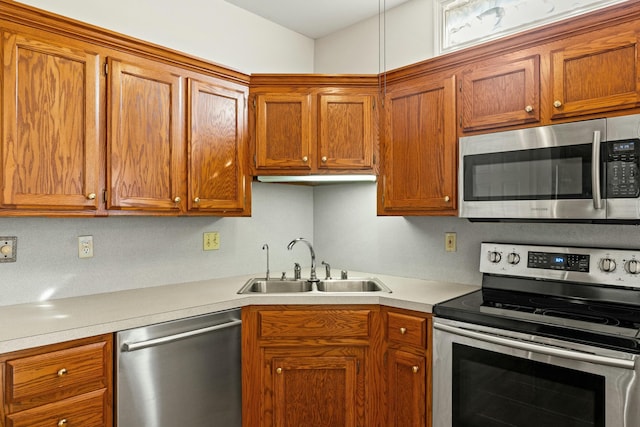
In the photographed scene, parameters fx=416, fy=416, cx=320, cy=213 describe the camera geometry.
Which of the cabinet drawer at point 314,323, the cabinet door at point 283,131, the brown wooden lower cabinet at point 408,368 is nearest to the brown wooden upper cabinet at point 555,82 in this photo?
the cabinet door at point 283,131

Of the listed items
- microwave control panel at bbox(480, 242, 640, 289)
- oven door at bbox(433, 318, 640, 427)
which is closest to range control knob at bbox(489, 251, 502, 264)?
microwave control panel at bbox(480, 242, 640, 289)

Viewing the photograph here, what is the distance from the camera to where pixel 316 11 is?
2.86 meters

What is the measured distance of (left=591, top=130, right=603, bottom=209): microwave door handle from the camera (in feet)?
5.54

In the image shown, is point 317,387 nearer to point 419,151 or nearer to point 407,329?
point 407,329

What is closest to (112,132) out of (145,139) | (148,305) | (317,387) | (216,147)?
(145,139)

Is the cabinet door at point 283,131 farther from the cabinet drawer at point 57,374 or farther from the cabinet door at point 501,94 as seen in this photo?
the cabinet drawer at point 57,374

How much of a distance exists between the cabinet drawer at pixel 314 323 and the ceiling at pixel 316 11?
1994 millimetres

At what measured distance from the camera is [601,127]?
170 cm

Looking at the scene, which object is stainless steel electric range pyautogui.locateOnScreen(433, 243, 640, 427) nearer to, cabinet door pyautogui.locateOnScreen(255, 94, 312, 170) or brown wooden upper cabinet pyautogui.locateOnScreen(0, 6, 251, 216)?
cabinet door pyautogui.locateOnScreen(255, 94, 312, 170)

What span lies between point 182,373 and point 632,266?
202 centimetres

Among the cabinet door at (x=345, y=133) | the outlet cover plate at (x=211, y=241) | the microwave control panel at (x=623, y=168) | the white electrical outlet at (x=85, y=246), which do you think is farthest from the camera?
the outlet cover plate at (x=211, y=241)

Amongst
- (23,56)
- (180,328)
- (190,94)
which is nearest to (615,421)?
(180,328)

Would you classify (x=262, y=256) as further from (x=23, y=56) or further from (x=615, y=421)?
(x=615, y=421)

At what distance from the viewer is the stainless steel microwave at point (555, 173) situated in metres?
1.65
